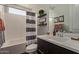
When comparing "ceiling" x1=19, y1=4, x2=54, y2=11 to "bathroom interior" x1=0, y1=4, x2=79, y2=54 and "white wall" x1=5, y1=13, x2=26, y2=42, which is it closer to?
"bathroom interior" x1=0, y1=4, x2=79, y2=54

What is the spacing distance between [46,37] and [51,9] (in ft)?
1.52

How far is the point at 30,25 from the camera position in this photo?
1.67m

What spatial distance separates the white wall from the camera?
159 cm

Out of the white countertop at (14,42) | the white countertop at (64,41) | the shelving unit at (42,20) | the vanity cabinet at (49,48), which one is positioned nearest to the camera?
the white countertop at (64,41)

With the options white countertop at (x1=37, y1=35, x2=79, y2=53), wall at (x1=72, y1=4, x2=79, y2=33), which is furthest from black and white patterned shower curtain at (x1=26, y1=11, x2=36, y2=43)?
wall at (x1=72, y1=4, x2=79, y2=33)

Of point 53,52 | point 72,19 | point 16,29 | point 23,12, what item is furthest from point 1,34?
Result: point 72,19

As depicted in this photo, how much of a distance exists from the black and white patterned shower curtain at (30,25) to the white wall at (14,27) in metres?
0.05

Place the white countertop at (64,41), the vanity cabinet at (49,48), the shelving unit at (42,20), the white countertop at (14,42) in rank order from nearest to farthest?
the white countertop at (64,41) < the vanity cabinet at (49,48) < the white countertop at (14,42) < the shelving unit at (42,20)

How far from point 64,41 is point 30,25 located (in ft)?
1.94

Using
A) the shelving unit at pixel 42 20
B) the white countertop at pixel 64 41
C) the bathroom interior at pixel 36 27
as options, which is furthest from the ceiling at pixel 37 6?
the white countertop at pixel 64 41

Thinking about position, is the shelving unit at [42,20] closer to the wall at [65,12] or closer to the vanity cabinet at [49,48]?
the wall at [65,12]

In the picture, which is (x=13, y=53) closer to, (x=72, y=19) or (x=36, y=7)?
(x=36, y=7)

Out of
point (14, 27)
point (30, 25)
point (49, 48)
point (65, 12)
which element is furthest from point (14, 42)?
point (65, 12)

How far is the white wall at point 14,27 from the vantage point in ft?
5.21
